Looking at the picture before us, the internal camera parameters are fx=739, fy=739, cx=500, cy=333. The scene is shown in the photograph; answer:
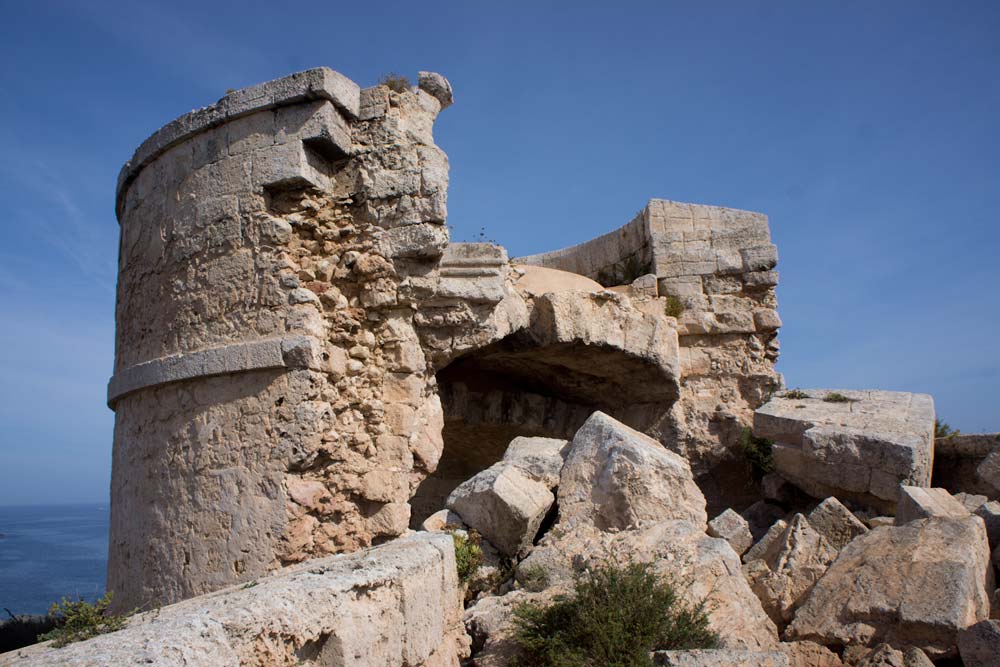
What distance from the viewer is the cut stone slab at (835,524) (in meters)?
6.06

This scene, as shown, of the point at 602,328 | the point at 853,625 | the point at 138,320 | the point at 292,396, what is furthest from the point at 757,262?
the point at 138,320

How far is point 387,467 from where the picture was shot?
16.7 ft

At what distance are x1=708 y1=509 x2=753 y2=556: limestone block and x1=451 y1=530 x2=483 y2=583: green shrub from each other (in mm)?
2251

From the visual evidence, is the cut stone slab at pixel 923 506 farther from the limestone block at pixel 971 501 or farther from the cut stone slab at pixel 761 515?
the cut stone slab at pixel 761 515

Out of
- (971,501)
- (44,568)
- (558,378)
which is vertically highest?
(558,378)

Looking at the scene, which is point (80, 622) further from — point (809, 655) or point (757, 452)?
point (757, 452)

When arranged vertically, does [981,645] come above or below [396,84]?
below

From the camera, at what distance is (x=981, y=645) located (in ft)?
13.2

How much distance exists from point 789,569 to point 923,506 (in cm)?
124

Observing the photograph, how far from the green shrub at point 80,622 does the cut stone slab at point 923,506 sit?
5504 mm

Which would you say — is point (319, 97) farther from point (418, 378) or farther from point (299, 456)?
point (299, 456)

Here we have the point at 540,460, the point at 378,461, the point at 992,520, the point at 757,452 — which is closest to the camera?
the point at 378,461

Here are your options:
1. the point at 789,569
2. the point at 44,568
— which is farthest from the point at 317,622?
the point at 44,568

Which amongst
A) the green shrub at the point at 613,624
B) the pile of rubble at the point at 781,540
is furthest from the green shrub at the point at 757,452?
the green shrub at the point at 613,624
